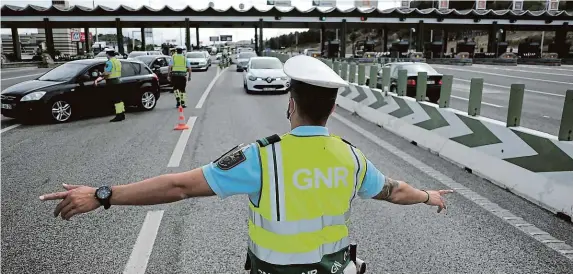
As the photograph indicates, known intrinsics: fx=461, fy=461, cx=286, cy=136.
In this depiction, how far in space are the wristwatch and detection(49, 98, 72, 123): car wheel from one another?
36.2ft

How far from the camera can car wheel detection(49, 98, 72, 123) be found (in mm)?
11727

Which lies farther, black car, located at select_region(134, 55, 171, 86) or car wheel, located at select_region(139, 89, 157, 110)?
black car, located at select_region(134, 55, 171, 86)

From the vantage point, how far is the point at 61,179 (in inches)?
259

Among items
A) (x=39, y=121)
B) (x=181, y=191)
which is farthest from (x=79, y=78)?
(x=181, y=191)

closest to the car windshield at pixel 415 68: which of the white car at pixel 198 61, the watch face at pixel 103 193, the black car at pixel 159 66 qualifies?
the black car at pixel 159 66

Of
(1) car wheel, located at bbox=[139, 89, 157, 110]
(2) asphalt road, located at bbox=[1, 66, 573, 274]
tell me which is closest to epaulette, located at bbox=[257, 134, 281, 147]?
(2) asphalt road, located at bbox=[1, 66, 573, 274]

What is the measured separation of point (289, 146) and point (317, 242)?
404mm

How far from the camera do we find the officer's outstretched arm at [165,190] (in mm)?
1920

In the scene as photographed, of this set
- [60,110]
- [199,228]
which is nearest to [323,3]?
[60,110]

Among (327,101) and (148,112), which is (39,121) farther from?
(327,101)

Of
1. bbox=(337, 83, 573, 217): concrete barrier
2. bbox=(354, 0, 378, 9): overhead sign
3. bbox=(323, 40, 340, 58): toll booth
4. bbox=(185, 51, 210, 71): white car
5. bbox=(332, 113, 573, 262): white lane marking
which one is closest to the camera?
bbox=(332, 113, 573, 262): white lane marking

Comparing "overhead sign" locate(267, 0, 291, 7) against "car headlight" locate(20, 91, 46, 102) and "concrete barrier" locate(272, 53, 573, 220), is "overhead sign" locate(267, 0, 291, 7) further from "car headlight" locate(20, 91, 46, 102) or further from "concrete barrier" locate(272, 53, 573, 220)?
"concrete barrier" locate(272, 53, 573, 220)

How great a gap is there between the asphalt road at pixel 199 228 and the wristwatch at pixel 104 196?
203 centimetres

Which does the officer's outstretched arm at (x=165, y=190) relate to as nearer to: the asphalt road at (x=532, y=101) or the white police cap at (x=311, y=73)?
the white police cap at (x=311, y=73)
